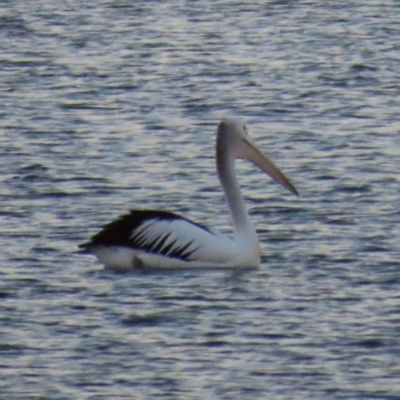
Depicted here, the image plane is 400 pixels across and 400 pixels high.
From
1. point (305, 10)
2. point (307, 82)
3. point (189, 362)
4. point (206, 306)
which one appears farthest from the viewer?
point (305, 10)

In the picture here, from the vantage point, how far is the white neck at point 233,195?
10445 millimetres

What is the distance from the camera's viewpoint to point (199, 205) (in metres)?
12.0

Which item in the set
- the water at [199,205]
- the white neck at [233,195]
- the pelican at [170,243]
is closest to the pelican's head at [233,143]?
the white neck at [233,195]

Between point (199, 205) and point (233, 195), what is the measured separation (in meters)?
1.34

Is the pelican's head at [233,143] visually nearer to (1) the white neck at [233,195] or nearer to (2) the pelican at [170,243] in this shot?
(1) the white neck at [233,195]

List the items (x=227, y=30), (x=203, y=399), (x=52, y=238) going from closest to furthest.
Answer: (x=203, y=399)
(x=52, y=238)
(x=227, y=30)

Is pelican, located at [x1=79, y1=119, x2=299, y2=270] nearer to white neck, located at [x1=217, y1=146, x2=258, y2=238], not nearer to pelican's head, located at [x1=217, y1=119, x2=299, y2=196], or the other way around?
white neck, located at [x1=217, y1=146, x2=258, y2=238]

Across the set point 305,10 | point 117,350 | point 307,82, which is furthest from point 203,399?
point 305,10

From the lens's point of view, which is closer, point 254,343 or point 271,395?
point 271,395

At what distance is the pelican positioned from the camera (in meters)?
10.1

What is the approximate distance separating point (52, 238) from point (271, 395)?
336 cm

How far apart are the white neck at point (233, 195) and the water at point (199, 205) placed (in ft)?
0.81

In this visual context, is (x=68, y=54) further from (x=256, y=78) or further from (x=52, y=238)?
(x=52, y=238)

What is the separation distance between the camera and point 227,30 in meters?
22.6
